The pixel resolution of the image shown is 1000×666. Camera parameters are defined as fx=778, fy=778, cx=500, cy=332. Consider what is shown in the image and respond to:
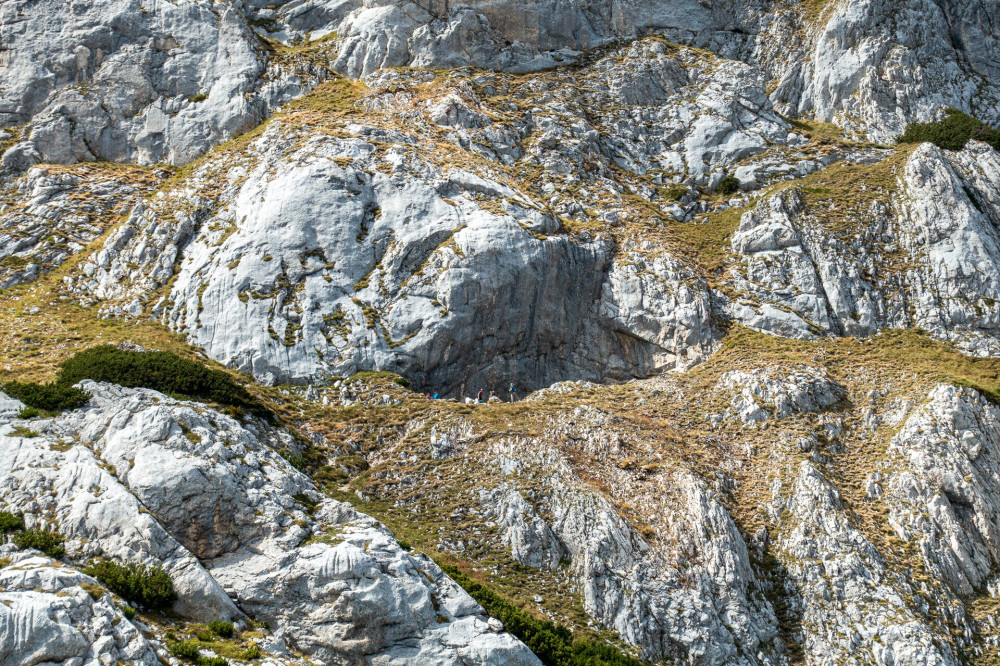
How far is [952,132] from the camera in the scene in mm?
45938

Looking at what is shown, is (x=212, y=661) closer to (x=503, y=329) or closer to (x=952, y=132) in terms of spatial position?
(x=503, y=329)

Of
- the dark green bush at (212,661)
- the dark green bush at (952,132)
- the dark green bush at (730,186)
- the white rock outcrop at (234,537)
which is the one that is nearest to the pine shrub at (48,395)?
the white rock outcrop at (234,537)

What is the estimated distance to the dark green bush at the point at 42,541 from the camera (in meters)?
18.8

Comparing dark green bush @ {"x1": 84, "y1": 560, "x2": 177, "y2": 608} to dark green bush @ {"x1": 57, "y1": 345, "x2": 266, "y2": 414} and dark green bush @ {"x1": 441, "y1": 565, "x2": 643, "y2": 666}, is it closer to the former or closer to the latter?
dark green bush @ {"x1": 441, "y1": 565, "x2": 643, "y2": 666}

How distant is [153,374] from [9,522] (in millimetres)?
7628

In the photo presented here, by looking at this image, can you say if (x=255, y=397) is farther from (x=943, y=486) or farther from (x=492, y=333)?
(x=943, y=486)

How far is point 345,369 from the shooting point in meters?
33.2

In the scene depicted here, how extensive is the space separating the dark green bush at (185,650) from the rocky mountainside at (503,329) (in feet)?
0.15

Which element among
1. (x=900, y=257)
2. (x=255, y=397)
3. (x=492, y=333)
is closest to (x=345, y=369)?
(x=255, y=397)

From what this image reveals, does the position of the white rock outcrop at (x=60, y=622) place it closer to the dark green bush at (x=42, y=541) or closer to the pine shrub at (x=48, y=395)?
the dark green bush at (x=42, y=541)

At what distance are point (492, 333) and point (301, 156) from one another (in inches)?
554

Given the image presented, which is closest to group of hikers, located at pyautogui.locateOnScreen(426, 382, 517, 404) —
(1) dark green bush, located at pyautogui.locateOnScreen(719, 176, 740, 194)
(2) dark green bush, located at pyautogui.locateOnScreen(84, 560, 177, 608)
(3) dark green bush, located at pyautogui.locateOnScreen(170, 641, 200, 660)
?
(2) dark green bush, located at pyautogui.locateOnScreen(84, 560, 177, 608)

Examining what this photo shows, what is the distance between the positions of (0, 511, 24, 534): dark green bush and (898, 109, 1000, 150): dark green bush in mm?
47718

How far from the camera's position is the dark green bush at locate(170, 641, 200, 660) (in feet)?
56.2
